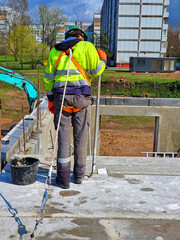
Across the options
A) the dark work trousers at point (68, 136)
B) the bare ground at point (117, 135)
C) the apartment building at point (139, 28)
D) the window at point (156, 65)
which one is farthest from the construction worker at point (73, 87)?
the apartment building at point (139, 28)

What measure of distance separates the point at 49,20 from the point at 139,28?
49.0 ft

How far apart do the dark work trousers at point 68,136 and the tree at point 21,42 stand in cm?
2811

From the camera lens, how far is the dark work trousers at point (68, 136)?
312 cm

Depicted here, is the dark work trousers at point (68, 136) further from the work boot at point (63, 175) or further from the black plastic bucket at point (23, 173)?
the black plastic bucket at point (23, 173)

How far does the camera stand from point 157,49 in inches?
1554

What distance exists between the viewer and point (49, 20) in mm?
41969

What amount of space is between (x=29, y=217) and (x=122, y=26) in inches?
1579

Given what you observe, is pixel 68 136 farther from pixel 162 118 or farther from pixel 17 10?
pixel 17 10

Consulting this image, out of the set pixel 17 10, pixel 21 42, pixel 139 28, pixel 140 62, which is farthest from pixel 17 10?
pixel 140 62

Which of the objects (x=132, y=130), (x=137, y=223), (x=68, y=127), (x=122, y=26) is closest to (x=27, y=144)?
(x=68, y=127)

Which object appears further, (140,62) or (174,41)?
(174,41)

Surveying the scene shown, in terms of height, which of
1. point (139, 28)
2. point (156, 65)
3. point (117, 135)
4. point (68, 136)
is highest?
point (139, 28)

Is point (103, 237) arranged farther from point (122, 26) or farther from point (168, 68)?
point (122, 26)

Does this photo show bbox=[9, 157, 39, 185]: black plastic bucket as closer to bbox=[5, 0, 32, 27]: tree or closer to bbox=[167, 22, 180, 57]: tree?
bbox=[5, 0, 32, 27]: tree
